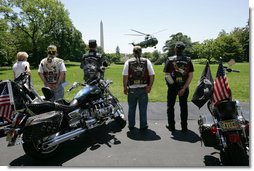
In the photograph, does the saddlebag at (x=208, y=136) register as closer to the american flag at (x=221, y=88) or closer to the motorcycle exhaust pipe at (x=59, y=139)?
the american flag at (x=221, y=88)

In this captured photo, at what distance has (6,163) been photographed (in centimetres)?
418

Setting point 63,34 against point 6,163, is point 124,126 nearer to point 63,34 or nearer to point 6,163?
point 6,163

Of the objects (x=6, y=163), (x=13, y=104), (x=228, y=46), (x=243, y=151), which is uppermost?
(x=228, y=46)

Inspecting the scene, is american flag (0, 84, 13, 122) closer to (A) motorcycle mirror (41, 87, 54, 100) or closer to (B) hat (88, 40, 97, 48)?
(A) motorcycle mirror (41, 87, 54, 100)

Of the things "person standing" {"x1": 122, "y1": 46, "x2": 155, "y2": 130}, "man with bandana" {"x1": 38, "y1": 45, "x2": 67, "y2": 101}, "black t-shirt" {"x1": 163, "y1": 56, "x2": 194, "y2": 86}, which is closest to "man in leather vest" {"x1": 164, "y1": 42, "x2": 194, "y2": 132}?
"black t-shirt" {"x1": 163, "y1": 56, "x2": 194, "y2": 86}

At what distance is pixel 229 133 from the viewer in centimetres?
363

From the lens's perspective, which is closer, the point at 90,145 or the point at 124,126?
the point at 90,145

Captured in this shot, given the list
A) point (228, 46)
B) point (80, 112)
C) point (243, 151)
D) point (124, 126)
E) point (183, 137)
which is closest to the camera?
point (243, 151)

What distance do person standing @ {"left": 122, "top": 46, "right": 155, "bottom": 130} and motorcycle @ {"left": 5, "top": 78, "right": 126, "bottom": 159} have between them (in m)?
0.47

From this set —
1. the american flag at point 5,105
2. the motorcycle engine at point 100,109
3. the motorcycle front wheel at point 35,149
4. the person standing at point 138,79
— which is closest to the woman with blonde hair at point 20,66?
the motorcycle engine at point 100,109

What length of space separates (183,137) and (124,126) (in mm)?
1263

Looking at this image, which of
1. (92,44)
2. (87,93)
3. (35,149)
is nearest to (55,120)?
(35,149)

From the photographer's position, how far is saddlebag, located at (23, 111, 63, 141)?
12.3ft

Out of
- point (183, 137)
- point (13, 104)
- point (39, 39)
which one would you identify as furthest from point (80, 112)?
point (39, 39)
